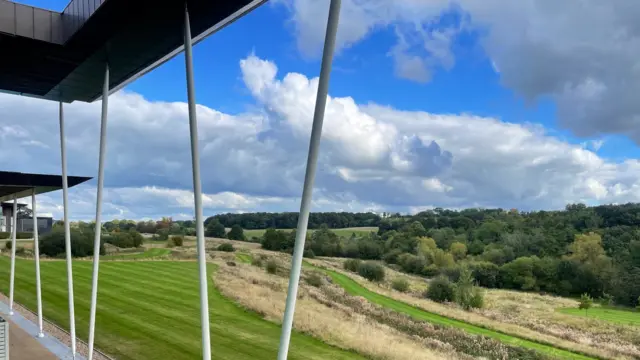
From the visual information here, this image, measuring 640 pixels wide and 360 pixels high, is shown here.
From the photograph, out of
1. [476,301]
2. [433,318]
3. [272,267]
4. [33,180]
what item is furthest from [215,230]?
[33,180]

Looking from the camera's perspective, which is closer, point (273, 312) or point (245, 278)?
point (273, 312)

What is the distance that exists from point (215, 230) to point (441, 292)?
114 feet

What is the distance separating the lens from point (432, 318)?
2927 centimetres

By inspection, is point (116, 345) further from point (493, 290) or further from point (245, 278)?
point (493, 290)

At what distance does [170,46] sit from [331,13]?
11.5ft

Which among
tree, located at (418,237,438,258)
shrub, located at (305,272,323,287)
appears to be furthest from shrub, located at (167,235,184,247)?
tree, located at (418,237,438,258)

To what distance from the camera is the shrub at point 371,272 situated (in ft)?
156

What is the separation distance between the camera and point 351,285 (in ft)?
130

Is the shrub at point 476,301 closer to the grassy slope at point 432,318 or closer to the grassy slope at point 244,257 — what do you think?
the grassy slope at point 432,318

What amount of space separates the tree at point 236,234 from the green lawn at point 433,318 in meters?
22.4

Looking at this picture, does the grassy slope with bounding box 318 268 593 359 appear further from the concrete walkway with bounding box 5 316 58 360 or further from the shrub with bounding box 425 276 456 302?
the concrete walkway with bounding box 5 316 58 360

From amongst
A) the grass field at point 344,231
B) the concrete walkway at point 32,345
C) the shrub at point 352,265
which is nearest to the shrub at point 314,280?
the shrub at point 352,265

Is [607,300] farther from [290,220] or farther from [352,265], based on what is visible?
[290,220]

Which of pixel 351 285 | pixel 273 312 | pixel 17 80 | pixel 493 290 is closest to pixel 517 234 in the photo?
pixel 493 290
